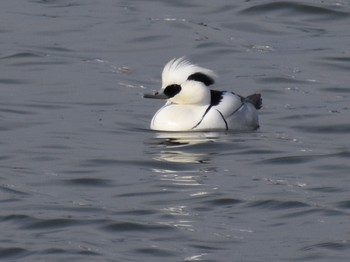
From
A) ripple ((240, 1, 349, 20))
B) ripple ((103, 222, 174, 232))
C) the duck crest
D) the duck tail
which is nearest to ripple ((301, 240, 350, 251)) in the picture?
ripple ((103, 222, 174, 232))

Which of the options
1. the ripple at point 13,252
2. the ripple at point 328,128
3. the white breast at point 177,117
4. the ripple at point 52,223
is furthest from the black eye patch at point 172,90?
the ripple at point 13,252

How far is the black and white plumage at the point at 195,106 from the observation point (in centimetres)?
1577

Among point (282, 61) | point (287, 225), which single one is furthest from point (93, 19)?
point (287, 225)

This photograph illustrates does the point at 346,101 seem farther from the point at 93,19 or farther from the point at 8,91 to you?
the point at 93,19

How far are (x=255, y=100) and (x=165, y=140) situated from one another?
1.64 m

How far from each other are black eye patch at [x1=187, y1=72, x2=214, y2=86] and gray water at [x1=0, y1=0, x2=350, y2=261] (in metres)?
0.63

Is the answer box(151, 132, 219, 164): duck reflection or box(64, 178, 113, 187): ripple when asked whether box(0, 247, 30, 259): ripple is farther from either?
box(151, 132, 219, 164): duck reflection

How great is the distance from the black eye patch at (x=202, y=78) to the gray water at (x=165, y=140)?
0.63m

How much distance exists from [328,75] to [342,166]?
512 cm

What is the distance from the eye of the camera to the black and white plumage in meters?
15.8

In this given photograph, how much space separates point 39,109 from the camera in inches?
644

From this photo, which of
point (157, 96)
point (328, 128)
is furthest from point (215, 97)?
point (328, 128)

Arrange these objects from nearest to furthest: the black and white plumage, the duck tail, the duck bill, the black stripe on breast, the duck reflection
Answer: the duck reflection, the duck bill, the black and white plumage, the black stripe on breast, the duck tail

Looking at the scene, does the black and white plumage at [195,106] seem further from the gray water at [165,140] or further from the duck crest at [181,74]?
the gray water at [165,140]
